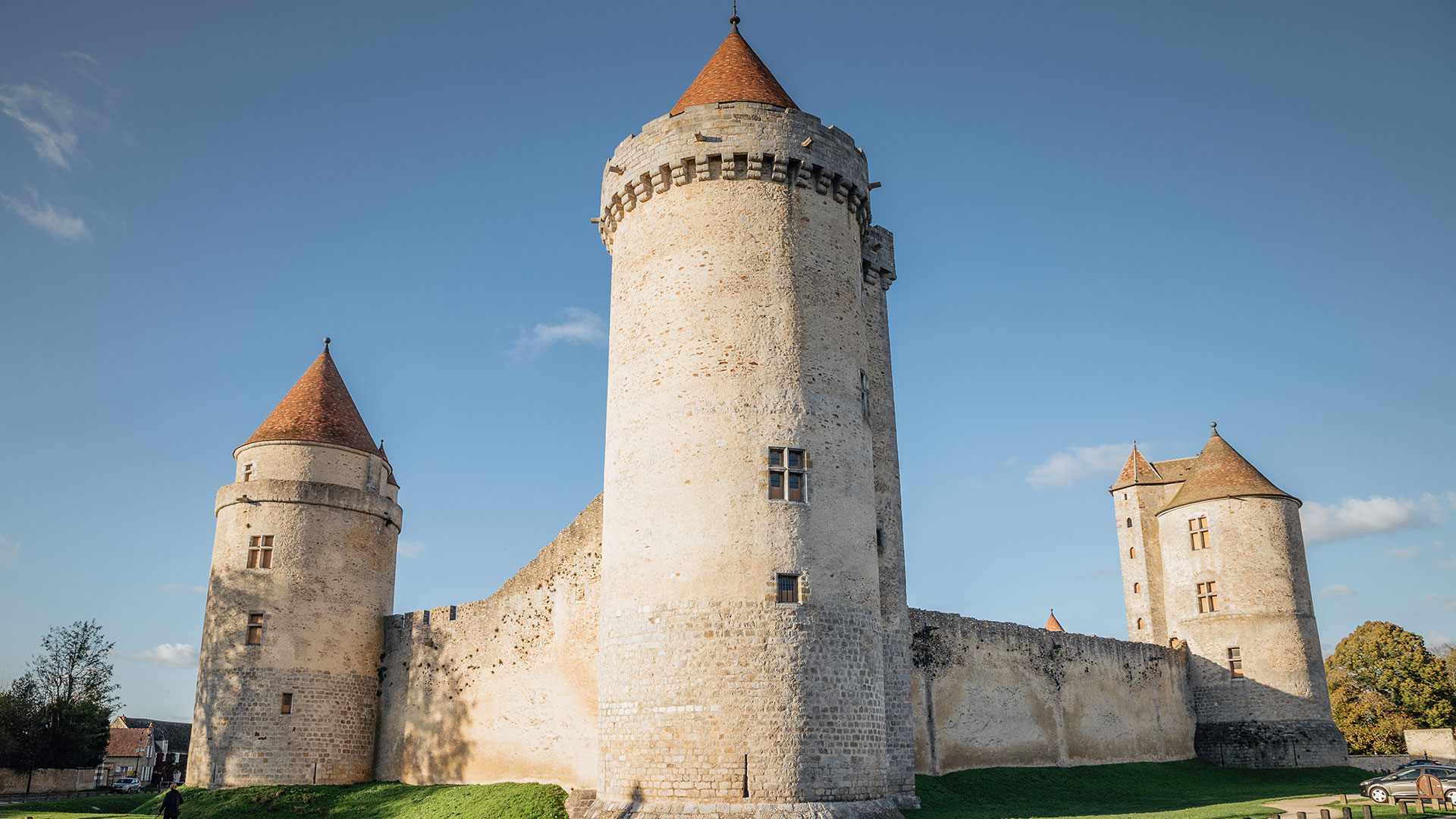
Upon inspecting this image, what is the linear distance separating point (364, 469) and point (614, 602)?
12.8 metres

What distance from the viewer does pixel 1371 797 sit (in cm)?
2220

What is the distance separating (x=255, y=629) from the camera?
82.6ft

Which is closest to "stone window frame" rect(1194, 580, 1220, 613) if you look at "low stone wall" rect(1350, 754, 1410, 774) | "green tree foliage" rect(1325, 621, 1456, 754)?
"low stone wall" rect(1350, 754, 1410, 774)

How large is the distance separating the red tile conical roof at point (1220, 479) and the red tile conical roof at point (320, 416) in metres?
30.1

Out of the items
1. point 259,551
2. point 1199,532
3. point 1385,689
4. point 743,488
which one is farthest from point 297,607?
point 1385,689

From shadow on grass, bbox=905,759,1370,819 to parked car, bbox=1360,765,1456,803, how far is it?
2446mm

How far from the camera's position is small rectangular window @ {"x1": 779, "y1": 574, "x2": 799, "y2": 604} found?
57.0 feet

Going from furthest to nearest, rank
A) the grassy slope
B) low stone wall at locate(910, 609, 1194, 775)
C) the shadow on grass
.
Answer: low stone wall at locate(910, 609, 1194, 775) < the grassy slope < the shadow on grass

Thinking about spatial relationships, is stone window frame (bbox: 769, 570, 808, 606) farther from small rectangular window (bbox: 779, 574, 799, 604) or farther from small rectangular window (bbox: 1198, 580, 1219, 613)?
small rectangular window (bbox: 1198, 580, 1219, 613)

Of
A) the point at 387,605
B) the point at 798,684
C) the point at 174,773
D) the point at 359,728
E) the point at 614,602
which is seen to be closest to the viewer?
the point at 798,684

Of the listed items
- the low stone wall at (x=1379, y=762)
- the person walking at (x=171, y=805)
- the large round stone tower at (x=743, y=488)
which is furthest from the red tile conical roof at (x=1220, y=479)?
the person walking at (x=171, y=805)

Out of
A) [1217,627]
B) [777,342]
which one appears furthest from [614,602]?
[1217,627]

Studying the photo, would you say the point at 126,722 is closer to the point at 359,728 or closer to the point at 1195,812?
the point at 359,728

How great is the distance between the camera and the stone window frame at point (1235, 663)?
3484 cm
